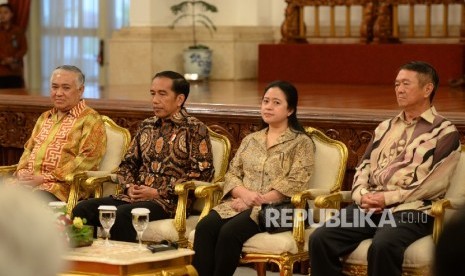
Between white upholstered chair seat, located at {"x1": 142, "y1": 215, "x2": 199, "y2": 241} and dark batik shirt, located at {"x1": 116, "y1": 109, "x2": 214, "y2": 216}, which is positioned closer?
white upholstered chair seat, located at {"x1": 142, "y1": 215, "x2": 199, "y2": 241}

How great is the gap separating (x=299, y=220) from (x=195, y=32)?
7520 mm

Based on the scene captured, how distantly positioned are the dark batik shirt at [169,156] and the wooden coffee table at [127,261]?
0.82 meters

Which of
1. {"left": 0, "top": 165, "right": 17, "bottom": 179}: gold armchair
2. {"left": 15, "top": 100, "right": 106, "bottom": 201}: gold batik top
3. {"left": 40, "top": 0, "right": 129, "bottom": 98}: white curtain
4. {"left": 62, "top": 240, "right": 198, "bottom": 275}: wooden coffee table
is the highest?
{"left": 40, "top": 0, "right": 129, "bottom": 98}: white curtain

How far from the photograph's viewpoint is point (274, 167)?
4672 millimetres

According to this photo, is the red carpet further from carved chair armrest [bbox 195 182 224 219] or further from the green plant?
carved chair armrest [bbox 195 182 224 219]

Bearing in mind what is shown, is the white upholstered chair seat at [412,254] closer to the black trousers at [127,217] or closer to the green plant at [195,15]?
the black trousers at [127,217]

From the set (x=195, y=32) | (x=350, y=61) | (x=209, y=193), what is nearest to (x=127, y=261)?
(x=209, y=193)

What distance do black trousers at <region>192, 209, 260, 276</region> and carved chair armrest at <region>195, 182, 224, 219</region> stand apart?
147 millimetres

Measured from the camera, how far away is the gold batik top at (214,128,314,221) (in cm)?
463

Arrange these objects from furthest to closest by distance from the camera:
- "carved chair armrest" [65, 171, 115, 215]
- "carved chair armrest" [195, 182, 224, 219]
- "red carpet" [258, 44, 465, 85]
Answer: "red carpet" [258, 44, 465, 85] < "carved chair armrest" [65, 171, 115, 215] < "carved chair armrest" [195, 182, 224, 219]

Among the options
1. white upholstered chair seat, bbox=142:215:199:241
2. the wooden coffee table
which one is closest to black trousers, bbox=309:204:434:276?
the wooden coffee table

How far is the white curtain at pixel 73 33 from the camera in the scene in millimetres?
13773

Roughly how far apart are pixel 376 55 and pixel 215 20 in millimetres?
2409

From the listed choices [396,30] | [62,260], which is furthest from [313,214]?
[396,30]
